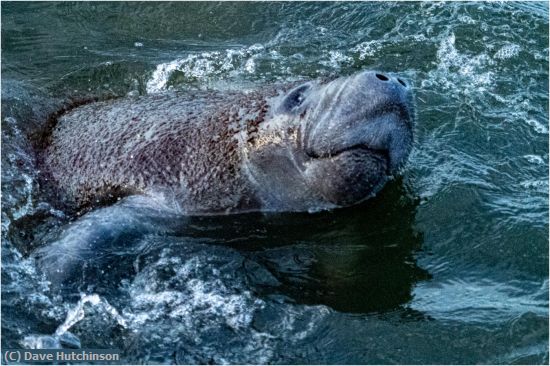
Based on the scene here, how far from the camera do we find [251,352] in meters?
5.49

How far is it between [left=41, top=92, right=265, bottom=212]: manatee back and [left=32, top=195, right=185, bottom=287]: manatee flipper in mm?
208

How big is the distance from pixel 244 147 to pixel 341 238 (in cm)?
117

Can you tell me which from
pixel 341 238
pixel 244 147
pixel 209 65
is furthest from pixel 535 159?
Answer: pixel 209 65

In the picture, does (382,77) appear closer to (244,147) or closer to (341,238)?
(244,147)

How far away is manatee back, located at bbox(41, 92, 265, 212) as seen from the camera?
23.1 feet

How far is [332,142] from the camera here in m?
6.35

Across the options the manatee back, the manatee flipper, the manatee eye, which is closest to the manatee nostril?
the manatee eye

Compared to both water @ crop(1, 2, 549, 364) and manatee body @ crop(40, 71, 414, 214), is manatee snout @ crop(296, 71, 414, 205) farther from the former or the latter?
water @ crop(1, 2, 549, 364)

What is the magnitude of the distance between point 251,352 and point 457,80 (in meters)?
5.09

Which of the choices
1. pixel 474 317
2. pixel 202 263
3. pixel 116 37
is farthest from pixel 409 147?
pixel 116 37

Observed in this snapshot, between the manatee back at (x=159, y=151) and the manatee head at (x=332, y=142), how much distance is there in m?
0.30

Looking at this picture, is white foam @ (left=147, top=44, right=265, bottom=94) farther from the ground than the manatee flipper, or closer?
farther from the ground

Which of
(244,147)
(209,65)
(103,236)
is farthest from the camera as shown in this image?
Result: (209,65)

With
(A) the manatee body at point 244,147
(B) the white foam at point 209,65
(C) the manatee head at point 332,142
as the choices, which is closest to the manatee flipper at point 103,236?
(A) the manatee body at point 244,147
